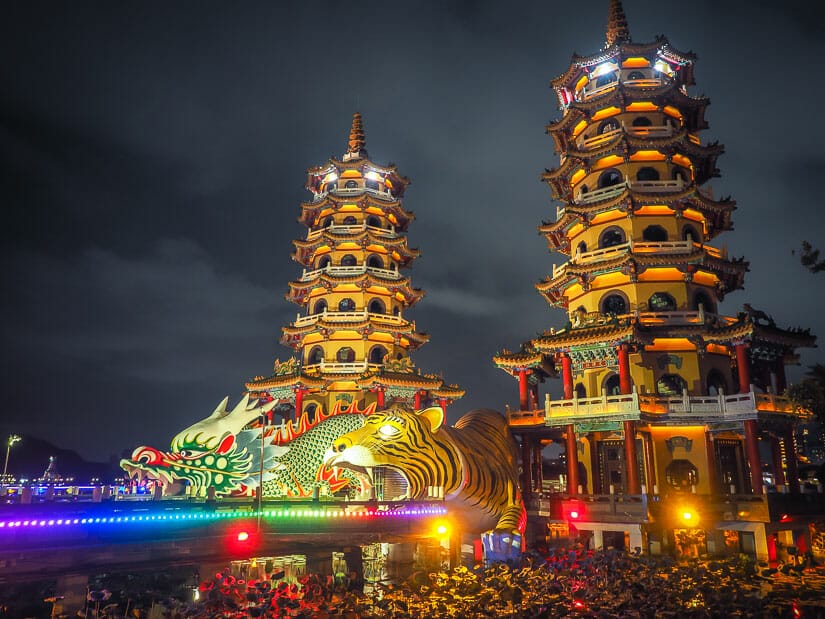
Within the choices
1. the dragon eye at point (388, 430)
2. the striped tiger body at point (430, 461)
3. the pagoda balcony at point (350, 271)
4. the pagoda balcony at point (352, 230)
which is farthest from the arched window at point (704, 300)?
the pagoda balcony at point (352, 230)

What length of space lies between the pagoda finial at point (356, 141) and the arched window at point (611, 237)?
18477mm

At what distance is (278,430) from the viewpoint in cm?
1991

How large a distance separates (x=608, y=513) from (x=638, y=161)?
1691 centimetres

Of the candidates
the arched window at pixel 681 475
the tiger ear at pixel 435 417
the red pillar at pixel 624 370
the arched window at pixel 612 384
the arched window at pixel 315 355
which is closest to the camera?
the tiger ear at pixel 435 417

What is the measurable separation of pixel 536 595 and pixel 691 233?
20.9 metres

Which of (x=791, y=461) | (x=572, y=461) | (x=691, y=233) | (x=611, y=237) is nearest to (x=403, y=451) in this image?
(x=572, y=461)

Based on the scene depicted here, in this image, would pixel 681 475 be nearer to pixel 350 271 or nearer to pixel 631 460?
pixel 631 460

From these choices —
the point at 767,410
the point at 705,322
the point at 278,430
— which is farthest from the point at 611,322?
the point at 278,430

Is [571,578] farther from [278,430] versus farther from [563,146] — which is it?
[563,146]

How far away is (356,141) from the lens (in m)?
43.9

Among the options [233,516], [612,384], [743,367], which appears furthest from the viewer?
[612,384]

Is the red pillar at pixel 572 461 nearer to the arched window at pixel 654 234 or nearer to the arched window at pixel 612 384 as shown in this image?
the arched window at pixel 612 384

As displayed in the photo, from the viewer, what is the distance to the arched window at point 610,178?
3061 cm

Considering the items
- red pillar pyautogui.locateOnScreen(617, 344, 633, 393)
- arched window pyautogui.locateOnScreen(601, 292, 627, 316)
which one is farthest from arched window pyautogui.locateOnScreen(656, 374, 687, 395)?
arched window pyautogui.locateOnScreen(601, 292, 627, 316)
